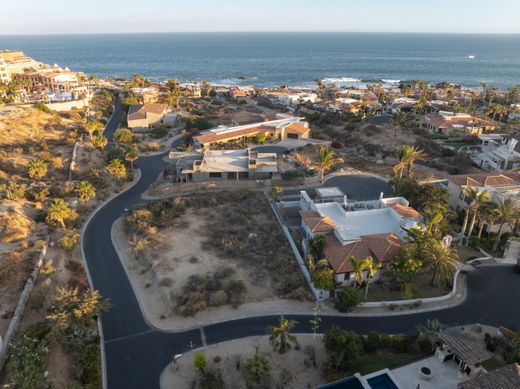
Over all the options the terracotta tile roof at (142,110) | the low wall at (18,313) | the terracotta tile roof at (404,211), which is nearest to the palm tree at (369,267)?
the terracotta tile roof at (404,211)

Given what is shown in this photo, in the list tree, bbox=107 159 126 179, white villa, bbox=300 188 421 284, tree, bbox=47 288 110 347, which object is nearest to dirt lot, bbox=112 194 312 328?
white villa, bbox=300 188 421 284

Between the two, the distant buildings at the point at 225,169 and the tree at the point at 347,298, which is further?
the distant buildings at the point at 225,169

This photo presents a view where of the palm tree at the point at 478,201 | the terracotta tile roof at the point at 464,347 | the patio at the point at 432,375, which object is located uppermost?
the palm tree at the point at 478,201

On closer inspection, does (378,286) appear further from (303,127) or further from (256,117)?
(256,117)

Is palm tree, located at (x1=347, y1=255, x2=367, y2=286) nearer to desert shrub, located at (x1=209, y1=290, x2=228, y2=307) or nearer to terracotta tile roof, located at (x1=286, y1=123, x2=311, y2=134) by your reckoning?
desert shrub, located at (x1=209, y1=290, x2=228, y2=307)

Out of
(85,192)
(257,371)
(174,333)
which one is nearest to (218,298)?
(174,333)

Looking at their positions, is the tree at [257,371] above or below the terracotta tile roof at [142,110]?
below

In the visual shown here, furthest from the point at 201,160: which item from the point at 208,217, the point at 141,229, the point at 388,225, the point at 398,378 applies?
the point at 398,378

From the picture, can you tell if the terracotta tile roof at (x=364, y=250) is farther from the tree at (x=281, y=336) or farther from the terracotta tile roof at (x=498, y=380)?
the terracotta tile roof at (x=498, y=380)
